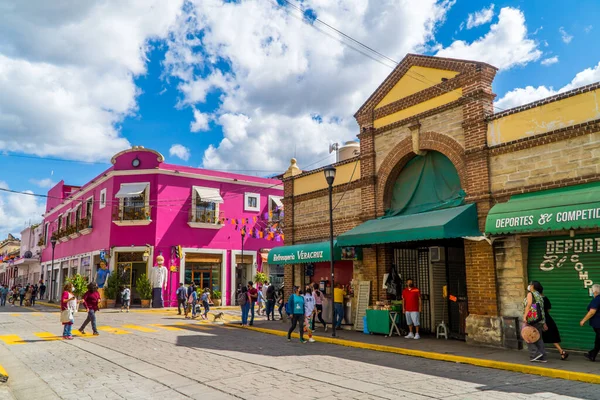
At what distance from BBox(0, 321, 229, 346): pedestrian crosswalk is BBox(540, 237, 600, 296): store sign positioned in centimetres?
1060

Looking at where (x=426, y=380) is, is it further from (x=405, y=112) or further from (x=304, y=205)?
(x=304, y=205)

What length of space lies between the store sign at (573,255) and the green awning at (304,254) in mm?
6889

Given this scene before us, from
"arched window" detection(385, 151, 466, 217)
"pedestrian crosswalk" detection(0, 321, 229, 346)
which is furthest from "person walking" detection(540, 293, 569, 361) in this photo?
"pedestrian crosswalk" detection(0, 321, 229, 346)

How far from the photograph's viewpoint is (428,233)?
39.7 ft

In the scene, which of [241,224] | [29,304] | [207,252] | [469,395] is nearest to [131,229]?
[207,252]

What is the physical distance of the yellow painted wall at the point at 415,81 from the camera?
14.1 m

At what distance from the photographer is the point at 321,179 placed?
18531mm

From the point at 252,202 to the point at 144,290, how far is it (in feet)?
33.1

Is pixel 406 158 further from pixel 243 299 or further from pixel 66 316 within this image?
pixel 66 316

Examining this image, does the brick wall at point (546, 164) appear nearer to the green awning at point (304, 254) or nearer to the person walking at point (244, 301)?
the green awning at point (304, 254)

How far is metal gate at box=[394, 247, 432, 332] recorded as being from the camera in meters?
15.5

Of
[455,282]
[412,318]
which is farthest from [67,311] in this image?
[455,282]

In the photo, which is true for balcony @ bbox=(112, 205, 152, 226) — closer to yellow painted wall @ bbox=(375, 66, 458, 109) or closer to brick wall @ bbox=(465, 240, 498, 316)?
yellow painted wall @ bbox=(375, 66, 458, 109)

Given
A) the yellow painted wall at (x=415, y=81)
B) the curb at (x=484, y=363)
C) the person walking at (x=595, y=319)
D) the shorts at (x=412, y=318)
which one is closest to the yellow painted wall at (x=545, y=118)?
the yellow painted wall at (x=415, y=81)
